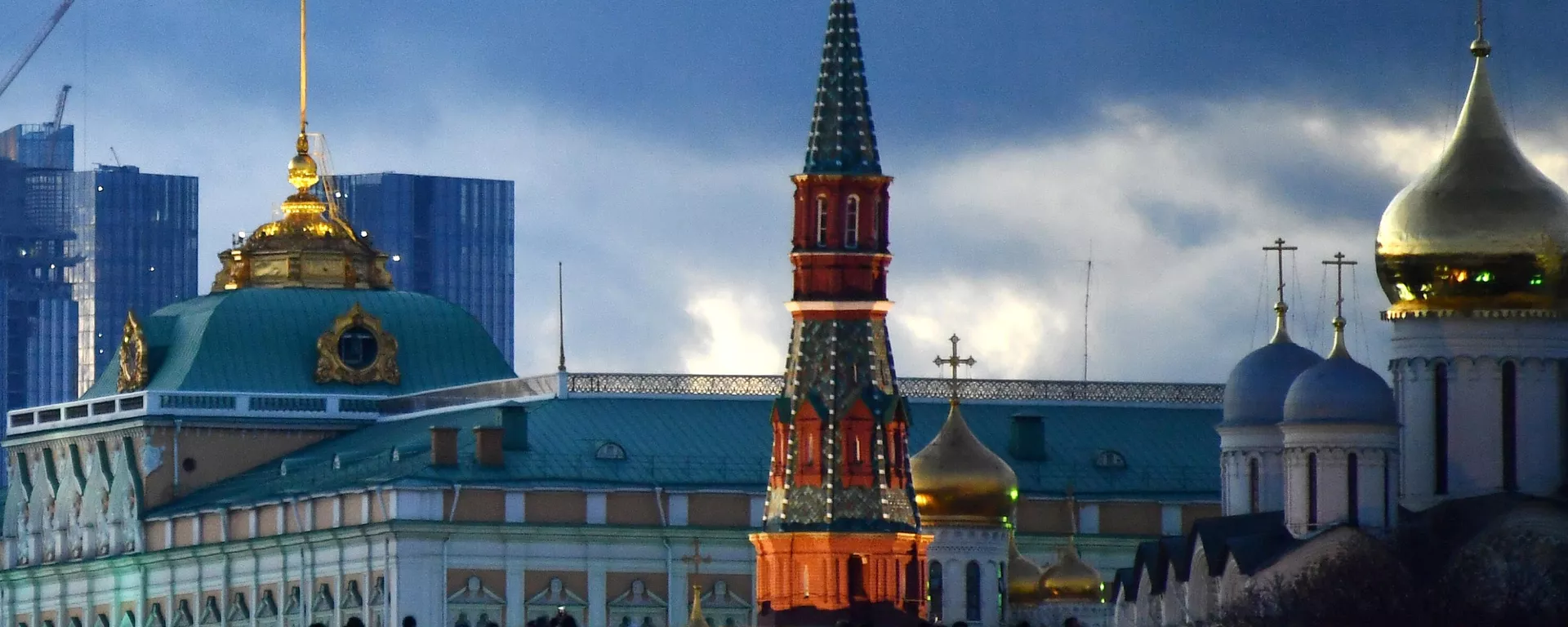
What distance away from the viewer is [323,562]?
562 feet

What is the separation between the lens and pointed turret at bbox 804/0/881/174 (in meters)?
140

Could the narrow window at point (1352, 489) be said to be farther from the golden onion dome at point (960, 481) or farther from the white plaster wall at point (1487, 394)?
the golden onion dome at point (960, 481)

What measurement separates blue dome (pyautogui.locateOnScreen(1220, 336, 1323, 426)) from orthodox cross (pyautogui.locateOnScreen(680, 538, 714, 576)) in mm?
19034

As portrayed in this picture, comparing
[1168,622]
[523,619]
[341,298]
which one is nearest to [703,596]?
[523,619]

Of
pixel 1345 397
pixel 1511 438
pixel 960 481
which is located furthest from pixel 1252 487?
pixel 1345 397

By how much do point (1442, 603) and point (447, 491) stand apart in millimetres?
41763

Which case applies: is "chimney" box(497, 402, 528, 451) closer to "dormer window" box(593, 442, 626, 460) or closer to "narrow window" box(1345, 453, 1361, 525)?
"dormer window" box(593, 442, 626, 460)

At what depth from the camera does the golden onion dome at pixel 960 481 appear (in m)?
A: 159

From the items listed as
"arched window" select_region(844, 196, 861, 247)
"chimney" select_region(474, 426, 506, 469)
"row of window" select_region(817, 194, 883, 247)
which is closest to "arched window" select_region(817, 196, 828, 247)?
"row of window" select_region(817, 194, 883, 247)

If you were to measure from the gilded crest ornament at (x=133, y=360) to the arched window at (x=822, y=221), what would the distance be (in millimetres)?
55795

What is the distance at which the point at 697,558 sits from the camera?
167 m

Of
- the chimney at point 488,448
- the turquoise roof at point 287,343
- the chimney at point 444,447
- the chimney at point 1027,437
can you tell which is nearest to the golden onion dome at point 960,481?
Answer: the chimney at point 488,448

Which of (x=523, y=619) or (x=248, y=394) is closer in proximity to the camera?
(x=523, y=619)

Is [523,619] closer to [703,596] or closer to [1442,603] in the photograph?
[703,596]
